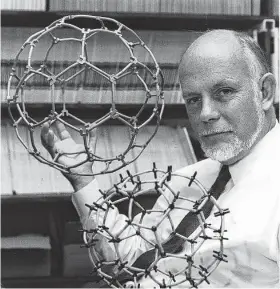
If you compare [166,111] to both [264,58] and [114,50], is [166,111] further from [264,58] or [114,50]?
[264,58]

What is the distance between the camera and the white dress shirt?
3.73 feet

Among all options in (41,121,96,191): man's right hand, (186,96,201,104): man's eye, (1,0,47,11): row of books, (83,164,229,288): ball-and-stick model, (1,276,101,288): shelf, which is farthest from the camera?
(1,276,101,288): shelf

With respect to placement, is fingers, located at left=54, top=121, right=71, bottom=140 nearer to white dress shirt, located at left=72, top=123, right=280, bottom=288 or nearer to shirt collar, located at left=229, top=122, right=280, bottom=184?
white dress shirt, located at left=72, top=123, right=280, bottom=288

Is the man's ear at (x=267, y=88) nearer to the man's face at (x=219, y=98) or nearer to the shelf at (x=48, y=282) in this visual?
the man's face at (x=219, y=98)

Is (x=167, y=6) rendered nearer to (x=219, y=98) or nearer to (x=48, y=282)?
(x=219, y=98)

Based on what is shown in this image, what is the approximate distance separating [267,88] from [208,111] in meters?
0.20

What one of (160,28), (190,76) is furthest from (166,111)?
(190,76)

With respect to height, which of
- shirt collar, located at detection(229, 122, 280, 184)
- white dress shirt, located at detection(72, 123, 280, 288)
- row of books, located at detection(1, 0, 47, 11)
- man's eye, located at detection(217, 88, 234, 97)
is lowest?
white dress shirt, located at detection(72, 123, 280, 288)

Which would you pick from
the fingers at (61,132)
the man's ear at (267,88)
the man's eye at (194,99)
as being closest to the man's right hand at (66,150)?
the fingers at (61,132)

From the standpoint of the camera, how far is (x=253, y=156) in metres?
1.28

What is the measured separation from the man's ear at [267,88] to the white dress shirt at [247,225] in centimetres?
8

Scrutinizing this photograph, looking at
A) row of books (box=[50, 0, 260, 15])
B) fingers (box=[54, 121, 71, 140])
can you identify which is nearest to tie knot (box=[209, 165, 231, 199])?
fingers (box=[54, 121, 71, 140])

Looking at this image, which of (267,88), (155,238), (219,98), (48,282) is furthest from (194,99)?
(48,282)

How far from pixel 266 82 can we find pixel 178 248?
0.38 meters
